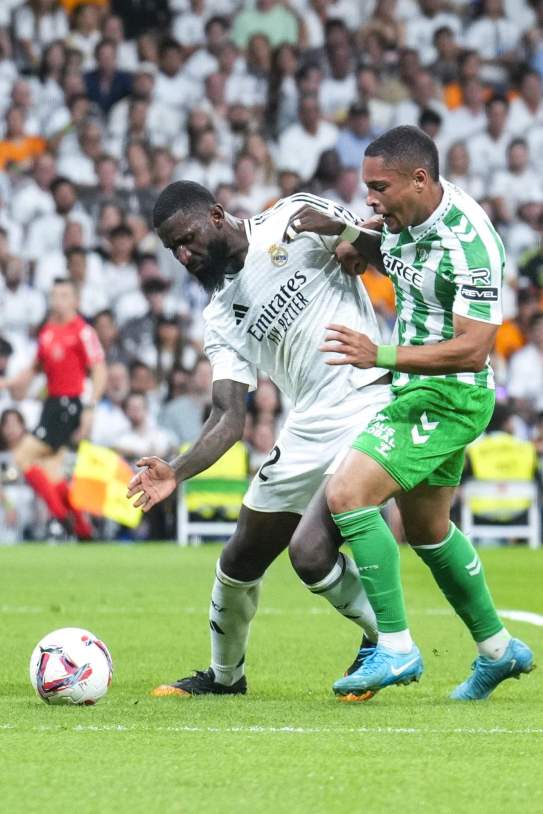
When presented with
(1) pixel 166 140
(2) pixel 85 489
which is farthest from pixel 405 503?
(1) pixel 166 140

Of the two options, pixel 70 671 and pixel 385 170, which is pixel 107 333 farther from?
pixel 385 170

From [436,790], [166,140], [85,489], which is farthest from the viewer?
[166,140]

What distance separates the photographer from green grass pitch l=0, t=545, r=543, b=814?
4297mm

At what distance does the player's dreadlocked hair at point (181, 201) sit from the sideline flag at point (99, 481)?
1037cm

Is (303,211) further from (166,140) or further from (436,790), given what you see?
(166,140)

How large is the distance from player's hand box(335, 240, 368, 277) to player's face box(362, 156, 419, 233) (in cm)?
54

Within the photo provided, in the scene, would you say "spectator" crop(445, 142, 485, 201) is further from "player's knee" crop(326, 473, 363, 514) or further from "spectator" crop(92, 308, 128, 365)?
"player's knee" crop(326, 473, 363, 514)

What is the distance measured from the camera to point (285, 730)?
17.9 ft

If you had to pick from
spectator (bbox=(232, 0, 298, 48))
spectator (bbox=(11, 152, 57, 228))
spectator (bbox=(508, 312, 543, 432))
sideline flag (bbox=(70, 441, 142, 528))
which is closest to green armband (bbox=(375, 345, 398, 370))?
sideline flag (bbox=(70, 441, 142, 528))

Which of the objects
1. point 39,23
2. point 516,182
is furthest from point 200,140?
point 516,182

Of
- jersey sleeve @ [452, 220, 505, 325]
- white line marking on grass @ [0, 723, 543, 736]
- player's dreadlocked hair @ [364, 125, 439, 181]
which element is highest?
player's dreadlocked hair @ [364, 125, 439, 181]

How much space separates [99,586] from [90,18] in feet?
36.2

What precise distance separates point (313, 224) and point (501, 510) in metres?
11.5

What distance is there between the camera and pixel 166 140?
20.9m
